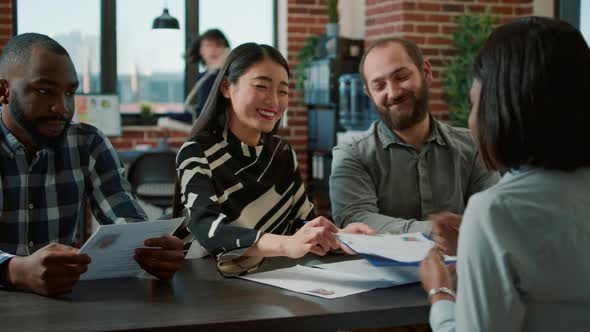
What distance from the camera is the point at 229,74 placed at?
2.14m

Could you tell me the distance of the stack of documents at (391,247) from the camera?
5.02 feet

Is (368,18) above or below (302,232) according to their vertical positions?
above

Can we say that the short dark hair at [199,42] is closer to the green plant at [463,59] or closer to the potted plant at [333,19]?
the potted plant at [333,19]

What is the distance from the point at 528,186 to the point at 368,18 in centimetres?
489

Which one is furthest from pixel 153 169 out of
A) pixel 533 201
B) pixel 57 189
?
pixel 533 201

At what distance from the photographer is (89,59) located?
20.9 ft

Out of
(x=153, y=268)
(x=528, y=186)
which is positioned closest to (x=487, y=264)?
(x=528, y=186)

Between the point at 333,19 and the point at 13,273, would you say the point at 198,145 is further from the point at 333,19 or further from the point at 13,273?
the point at 333,19

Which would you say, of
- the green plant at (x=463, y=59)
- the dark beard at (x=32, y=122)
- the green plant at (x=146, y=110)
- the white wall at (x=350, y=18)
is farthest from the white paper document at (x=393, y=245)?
the green plant at (x=146, y=110)

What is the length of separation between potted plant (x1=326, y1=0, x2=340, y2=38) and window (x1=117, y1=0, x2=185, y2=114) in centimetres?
138

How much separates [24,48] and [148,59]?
4735 millimetres

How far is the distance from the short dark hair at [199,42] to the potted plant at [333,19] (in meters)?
0.78

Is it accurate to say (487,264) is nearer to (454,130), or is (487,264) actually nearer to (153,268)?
(153,268)

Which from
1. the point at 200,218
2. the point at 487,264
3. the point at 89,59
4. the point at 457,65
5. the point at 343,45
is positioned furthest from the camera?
the point at 89,59
